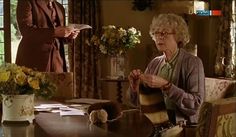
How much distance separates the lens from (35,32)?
404 centimetres

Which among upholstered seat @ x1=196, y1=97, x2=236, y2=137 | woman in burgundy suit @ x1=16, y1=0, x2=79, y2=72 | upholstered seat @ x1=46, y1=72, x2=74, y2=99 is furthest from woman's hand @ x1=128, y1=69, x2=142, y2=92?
woman in burgundy suit @ x1=16, y1=0, x2=79, y2=72

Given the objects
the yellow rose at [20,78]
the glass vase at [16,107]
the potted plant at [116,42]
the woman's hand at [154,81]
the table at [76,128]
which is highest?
the potted plant at [116,42]

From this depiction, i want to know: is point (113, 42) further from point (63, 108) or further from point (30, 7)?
point (63, 108)

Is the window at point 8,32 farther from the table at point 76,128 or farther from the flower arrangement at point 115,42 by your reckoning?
the table at point 76,128

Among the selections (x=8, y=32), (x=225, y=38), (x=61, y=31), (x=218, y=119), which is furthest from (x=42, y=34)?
(x=218, y=119)

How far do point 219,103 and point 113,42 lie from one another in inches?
116

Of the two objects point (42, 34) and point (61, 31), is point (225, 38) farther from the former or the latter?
point (42, 34)

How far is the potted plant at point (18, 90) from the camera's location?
2.13 metres

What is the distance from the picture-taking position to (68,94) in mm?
3625

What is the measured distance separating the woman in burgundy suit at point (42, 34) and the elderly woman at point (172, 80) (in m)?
1.22

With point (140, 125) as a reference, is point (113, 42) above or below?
above

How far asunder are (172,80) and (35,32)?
1.58m

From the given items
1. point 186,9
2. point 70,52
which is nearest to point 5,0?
point 70,52

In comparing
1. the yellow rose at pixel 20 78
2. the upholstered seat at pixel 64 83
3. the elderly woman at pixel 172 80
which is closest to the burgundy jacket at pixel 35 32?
the upholstered seat at pixel 64 83
